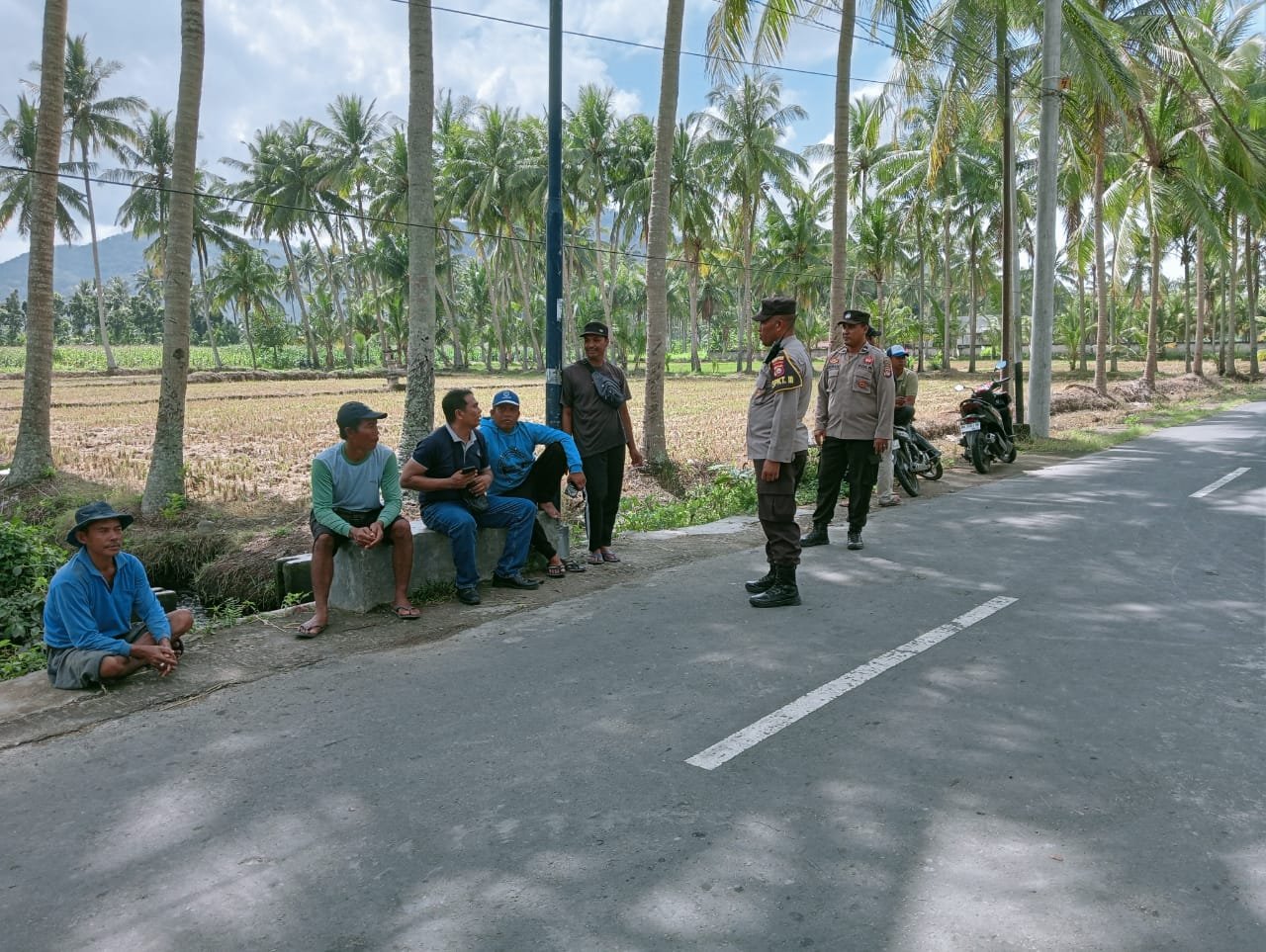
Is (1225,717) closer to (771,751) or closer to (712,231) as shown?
(771,751)

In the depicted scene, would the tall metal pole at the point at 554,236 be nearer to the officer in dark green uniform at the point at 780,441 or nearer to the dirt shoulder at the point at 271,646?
the dirt shoulder at the point at 271,646

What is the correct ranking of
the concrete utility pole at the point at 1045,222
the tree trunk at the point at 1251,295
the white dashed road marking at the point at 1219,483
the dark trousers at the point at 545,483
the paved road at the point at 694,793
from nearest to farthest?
the paved road at the point at 694,793, the dark trousers at the point at 545,483, the white dashed road marking at the point at 1219,483, the concrete utility pole at the point at 1045,222, the tree trunk at the point at 1251,295

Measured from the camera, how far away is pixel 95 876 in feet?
9.95

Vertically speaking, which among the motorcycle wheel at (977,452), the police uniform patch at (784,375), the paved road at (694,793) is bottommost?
the paved road at (694,793)

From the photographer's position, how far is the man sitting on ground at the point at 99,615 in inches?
183

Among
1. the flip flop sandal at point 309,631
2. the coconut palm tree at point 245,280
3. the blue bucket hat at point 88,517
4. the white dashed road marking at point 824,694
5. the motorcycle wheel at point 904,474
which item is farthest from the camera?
the coconut palm tree at point 245,280

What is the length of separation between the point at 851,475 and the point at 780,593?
7.09 ft

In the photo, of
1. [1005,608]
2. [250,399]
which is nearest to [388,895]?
[1005,608]

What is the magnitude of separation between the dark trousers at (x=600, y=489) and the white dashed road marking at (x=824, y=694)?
292cm

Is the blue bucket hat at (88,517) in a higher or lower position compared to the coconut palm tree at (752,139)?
lower

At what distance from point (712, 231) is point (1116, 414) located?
27.4 metres

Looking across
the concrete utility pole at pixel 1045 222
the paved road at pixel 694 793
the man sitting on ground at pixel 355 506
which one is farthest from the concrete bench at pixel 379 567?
the concrete utility pole at pixel 1045 222

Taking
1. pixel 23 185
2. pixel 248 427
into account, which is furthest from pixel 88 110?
pixel 248 427

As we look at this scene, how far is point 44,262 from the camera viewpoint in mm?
11547
